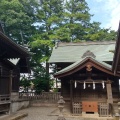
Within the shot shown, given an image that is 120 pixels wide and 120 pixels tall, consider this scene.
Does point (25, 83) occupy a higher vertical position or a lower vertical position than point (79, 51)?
lower

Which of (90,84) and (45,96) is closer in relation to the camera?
(90,84)

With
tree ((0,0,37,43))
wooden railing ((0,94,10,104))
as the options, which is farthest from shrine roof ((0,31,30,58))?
tree ((0,0,37,43))

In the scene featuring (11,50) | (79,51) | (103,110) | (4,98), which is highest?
(79,51)

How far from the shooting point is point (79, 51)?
867 inches

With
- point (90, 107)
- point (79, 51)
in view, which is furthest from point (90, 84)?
point (79, 51)

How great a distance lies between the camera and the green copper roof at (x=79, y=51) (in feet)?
62.8

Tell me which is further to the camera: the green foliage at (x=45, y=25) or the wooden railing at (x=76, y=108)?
the green foliage at (x=45, y=25)

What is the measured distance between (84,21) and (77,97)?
16.2 meters

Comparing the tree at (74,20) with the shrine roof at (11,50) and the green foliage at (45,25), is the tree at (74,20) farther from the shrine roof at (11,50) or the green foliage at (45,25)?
the shrine roof at (11,50)

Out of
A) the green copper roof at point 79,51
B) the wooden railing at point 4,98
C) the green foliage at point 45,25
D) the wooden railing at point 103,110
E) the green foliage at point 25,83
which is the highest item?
the green foliage at point 45,25

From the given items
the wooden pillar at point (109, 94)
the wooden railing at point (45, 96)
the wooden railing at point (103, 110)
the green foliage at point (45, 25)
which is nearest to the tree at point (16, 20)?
the green foliage at point (45, 25)

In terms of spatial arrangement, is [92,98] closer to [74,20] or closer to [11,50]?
[11,50]

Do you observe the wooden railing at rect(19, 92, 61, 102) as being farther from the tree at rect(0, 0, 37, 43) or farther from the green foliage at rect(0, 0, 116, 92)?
the tree at rect(0, 0, 37, 43)

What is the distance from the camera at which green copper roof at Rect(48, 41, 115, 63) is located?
62.8 ft
